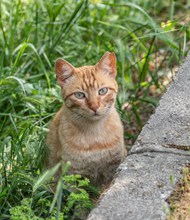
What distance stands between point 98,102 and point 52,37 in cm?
177

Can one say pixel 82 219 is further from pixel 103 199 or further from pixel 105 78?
pixel 105 78

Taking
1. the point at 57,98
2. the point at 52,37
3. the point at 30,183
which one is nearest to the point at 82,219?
the point at 30,183

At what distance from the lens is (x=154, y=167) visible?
341 centimetres

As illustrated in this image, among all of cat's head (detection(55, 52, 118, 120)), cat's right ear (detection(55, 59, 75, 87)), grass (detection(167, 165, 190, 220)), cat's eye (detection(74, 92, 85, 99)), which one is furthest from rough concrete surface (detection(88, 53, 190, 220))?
cat's right ear (detection(55, 59, 75, 87))

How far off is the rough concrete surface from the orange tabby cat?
34 cm

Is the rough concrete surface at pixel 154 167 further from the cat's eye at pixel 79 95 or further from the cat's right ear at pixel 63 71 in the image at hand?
the cat's right ear at pixel 63 71

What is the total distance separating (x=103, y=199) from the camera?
3186mm

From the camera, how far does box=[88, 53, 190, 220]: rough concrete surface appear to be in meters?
3.08

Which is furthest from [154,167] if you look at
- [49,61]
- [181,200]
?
[49,61]

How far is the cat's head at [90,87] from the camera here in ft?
13.0

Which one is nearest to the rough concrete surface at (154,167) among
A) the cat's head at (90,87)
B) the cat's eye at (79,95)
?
the cat's head at (90,87)

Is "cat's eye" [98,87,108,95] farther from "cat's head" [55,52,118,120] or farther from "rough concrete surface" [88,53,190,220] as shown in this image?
"rough concrete surface" [88,53,190,220]

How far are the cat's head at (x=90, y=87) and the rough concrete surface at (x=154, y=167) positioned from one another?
12.6 inches

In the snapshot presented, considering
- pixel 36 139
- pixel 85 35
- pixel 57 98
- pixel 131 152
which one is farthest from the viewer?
pixel 85 35
